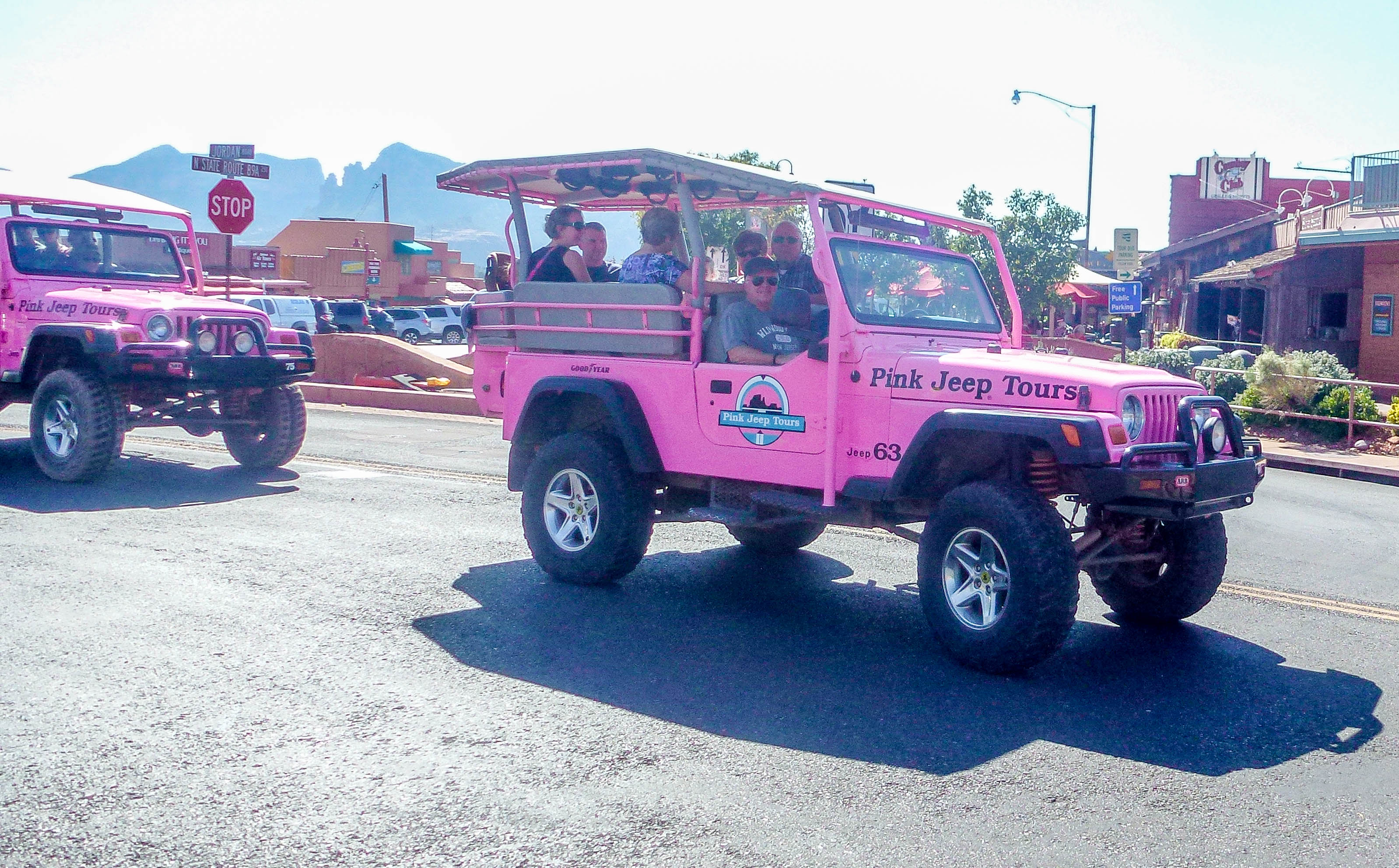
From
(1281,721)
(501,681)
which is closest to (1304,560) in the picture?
(1281,721)

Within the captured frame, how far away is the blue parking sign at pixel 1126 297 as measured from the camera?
21.1m

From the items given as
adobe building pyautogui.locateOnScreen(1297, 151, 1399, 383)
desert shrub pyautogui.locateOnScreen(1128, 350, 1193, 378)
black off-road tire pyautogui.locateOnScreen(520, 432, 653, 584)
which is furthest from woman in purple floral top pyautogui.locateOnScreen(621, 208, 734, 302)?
adobe building pyautogui.locateOnScreen(1297, 151, 1399, 383)

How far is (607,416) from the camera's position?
298 inches

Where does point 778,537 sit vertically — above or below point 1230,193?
below

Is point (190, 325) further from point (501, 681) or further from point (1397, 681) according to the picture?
point (1397, 681)

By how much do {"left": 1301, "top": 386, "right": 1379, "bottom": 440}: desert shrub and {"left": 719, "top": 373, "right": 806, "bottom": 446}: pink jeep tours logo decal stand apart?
514 inches

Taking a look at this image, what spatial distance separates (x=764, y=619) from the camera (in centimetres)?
663

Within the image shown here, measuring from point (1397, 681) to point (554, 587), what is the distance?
14.6 feet

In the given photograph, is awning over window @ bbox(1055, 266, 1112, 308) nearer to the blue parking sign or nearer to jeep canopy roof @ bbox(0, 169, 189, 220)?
the blue parking sign

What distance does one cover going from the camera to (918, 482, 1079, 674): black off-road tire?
5348 millimetres

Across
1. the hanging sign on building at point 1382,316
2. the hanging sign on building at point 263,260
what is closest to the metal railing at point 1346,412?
the hanging sign on building at point 1382,316

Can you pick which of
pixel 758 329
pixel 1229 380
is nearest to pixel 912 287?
pixel 758 329

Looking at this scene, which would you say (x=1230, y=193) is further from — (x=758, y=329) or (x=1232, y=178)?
(x=758, y=329)

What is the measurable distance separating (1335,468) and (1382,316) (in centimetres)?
1134
